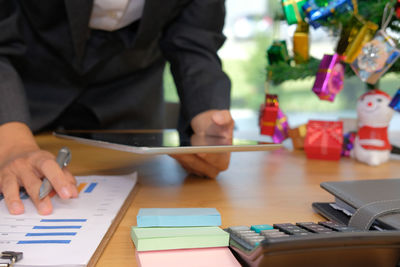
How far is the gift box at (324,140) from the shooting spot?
35.3 inches

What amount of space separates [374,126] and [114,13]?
582 millimetres

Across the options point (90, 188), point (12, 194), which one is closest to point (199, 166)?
point (90, 188)

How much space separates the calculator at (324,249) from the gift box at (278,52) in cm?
70

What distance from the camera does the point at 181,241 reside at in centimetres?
38

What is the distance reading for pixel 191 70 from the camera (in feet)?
2.84

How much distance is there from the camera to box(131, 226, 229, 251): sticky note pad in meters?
0.37

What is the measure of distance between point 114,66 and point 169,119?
484 mm

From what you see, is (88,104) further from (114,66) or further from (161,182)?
(161,182)

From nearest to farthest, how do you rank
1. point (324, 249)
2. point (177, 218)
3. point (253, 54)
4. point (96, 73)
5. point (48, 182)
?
point (324, 249) < point (177, 218) < point (48, 182) < point (96, 73) < point (253, 54)

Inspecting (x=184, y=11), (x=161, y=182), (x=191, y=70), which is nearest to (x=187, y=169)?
(x=161, y=182)

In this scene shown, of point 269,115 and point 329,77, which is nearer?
point 329,77

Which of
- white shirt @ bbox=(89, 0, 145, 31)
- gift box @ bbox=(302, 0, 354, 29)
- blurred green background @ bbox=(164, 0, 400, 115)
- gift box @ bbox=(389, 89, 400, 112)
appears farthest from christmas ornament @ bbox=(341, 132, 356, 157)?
blurred green background @ bbox=(164, 0, 400, 115)

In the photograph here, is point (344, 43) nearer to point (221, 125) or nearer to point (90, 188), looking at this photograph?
point (221, 125)

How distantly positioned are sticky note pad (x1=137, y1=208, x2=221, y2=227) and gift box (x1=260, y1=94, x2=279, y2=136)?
572 millimetres
